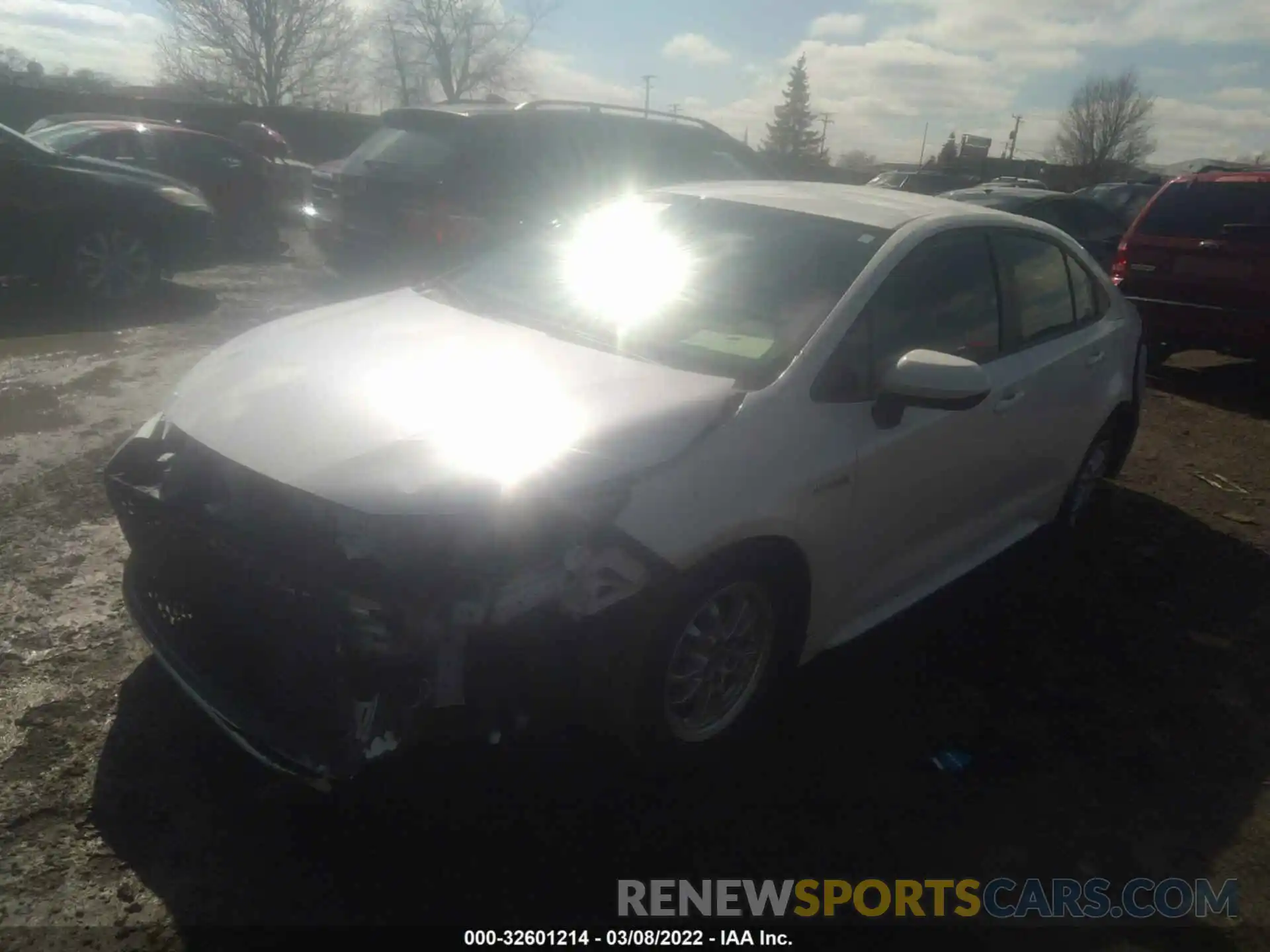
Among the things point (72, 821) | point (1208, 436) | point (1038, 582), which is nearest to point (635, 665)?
point (72, 821)

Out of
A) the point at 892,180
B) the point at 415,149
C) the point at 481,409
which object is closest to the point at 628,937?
the point at 481,409

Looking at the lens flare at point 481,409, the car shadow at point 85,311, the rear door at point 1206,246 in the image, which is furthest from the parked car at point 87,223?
the rear door at point 1206,246

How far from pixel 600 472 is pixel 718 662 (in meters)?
0.74

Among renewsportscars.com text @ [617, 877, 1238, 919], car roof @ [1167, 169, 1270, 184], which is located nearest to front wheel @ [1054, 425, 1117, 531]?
renewsportscars.com text @ [617, 877, 1238, 919]

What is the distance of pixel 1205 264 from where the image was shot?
25.8 ft

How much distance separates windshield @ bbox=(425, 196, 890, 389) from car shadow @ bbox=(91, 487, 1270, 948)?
3.98ft

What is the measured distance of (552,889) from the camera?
2480 millimetres

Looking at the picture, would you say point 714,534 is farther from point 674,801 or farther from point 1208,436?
point 1208,436

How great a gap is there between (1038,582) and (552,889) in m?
2.97

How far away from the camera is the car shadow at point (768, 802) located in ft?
8.03

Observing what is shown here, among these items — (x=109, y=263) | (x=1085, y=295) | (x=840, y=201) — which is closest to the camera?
(x=840, y=201)

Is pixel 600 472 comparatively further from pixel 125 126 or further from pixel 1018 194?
pixel 125 126

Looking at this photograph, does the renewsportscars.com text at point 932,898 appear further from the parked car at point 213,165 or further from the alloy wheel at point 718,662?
the parked car at point 213,165

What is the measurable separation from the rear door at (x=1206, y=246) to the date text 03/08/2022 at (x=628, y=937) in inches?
286
